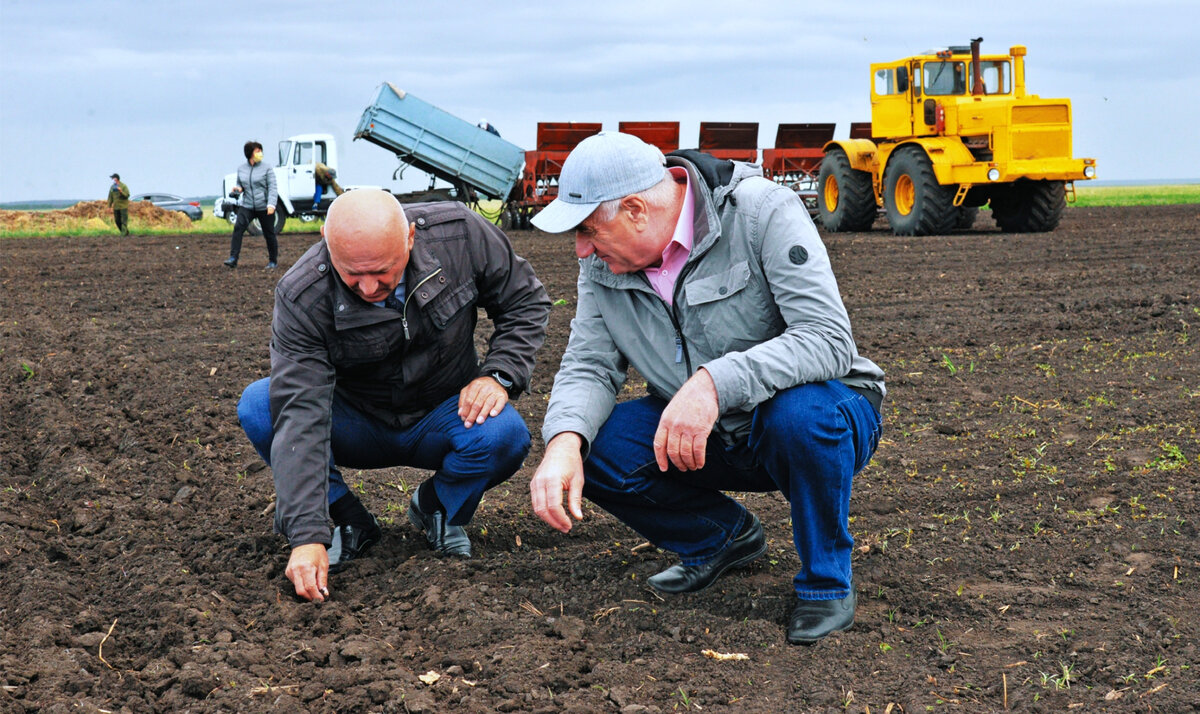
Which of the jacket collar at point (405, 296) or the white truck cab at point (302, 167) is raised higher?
the white truck cab at point (302, 167)

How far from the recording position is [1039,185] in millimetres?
14688

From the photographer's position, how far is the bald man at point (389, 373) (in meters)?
3.00

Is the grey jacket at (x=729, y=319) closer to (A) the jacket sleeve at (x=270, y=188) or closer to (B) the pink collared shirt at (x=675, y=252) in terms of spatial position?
(B) the pink collared shirt at (x=675, y=252)

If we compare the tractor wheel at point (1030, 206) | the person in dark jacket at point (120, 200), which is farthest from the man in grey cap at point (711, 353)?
the person in dark jacket at point (120, 200)

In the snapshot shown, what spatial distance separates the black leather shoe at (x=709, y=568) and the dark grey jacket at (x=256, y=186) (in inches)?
429

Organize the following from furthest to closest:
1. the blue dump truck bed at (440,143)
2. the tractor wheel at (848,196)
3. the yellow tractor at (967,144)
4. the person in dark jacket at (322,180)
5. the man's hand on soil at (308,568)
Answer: the person in dark jacket at (322,180) < the blue dump truck bed at (440,143) < the tractor wheel at (848,196) < the yellow tractor at (967,144) < the man's hand on soil at (308,568)

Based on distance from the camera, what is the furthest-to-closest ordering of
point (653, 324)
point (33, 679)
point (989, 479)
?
point (989, 479)
point (653, 324)
point (33, 679)

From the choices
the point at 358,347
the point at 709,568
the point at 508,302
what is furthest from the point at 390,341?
the point at 709,568

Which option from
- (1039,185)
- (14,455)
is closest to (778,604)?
(14,455)

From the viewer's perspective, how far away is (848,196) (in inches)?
645

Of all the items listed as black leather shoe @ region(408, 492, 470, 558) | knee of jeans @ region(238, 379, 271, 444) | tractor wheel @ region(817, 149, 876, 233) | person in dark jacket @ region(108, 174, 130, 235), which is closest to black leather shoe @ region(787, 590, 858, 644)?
black leather shoe @ region(408, 492, 470, 558)

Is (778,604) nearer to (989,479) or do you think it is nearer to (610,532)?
(610,532)

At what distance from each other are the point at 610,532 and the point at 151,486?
1932mm

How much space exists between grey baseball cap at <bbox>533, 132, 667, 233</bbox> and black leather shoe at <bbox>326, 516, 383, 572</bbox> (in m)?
1.40
